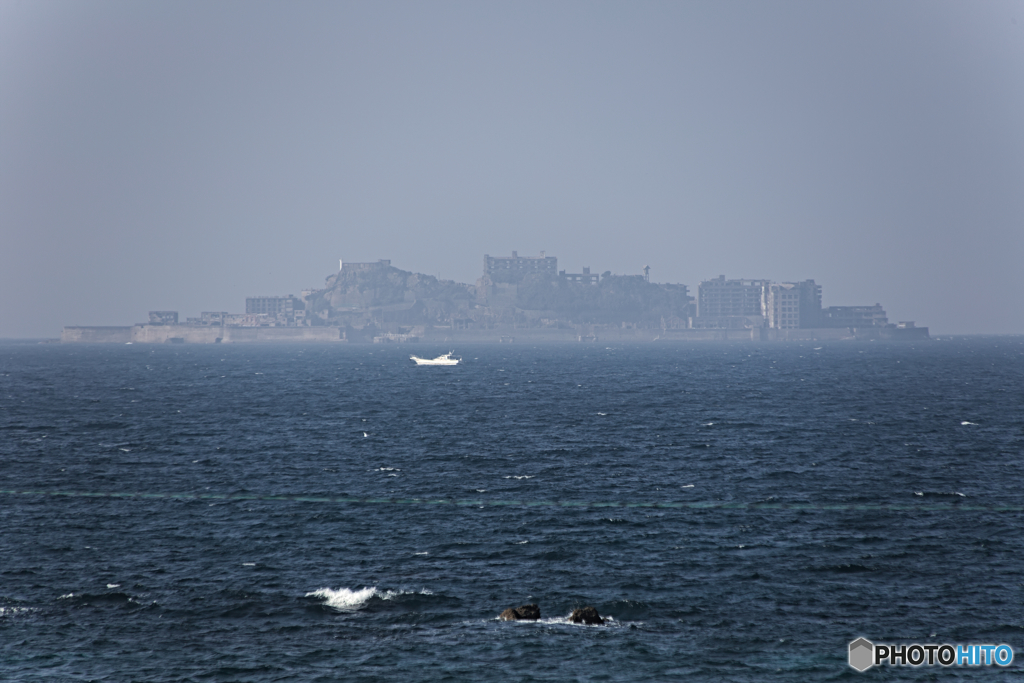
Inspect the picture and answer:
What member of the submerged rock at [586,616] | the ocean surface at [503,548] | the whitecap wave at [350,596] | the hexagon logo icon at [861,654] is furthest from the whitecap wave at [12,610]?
the hexagon logo icon at [861,654]

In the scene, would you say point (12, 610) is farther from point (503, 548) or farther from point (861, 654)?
point (861, 654)

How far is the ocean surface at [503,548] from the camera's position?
32.0m

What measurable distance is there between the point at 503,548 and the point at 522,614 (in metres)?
10.6

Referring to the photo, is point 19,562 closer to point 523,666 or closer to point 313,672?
point 313,672

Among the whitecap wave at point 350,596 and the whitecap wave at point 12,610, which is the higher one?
the whitecap wave at point 350,596

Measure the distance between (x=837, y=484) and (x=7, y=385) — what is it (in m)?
159

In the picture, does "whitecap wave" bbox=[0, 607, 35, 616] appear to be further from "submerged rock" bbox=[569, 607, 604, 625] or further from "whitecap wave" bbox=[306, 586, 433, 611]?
"submerged rock" bbox=[569, 607, 604, 625]

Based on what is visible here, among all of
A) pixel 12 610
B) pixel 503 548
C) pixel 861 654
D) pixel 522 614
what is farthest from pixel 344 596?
pixel 861 654

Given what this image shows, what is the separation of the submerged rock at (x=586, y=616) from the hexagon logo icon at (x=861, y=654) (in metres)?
9.25

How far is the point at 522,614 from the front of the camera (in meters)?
35.3

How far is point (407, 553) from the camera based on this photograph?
148ft

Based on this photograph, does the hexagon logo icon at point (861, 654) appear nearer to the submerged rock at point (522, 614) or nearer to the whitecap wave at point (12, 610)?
the submerged rock at point (522, 614)

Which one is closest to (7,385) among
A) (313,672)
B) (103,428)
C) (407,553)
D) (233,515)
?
(103,428)

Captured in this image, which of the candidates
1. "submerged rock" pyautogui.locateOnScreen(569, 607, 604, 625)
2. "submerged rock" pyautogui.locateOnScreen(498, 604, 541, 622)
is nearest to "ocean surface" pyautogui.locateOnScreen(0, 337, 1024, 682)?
"submerged rock" pyautogui.locateOnScreen(569, 607, 604, 625)
